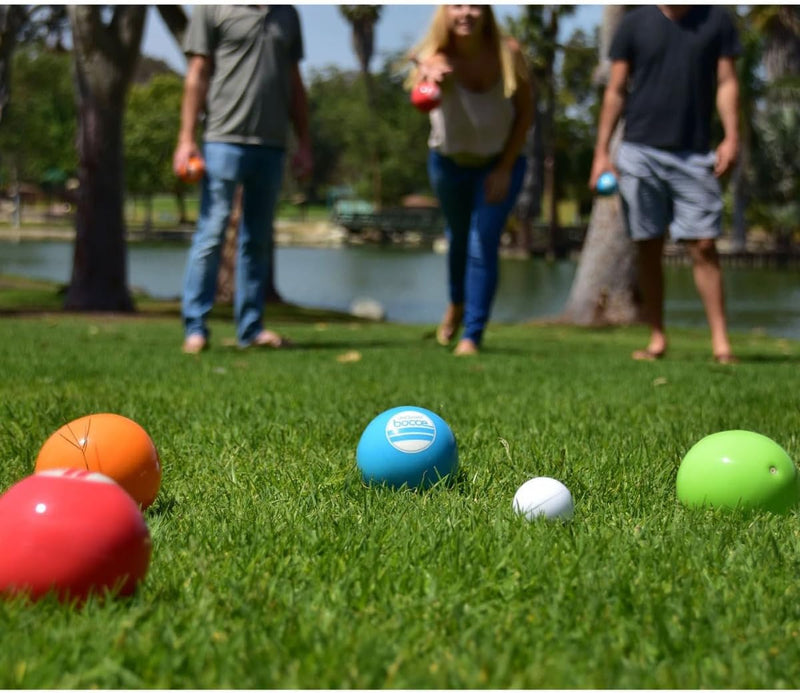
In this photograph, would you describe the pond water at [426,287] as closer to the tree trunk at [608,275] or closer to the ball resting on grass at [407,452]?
the tree trunk at [608,275]

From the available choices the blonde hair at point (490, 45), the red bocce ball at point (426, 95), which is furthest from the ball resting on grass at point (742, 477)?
the blonde hair at point (490, 45)

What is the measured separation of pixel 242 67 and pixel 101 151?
370 inches

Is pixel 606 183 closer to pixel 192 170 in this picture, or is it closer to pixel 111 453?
pixel 192 170

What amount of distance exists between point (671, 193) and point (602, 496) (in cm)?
460

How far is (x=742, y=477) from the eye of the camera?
3.22 m

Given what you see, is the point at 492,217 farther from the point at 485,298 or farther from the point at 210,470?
the point at 210,470

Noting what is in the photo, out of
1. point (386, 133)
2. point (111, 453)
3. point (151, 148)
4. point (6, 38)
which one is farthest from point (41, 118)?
point (111, 453)

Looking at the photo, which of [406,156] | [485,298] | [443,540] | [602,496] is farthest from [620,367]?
[406,156]

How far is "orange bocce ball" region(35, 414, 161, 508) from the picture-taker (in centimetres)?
323

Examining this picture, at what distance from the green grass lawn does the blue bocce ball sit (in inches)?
106

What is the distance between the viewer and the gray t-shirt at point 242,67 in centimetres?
759

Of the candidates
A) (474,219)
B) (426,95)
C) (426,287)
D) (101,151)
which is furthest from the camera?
(426,287)

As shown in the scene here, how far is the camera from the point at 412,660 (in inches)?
82.5

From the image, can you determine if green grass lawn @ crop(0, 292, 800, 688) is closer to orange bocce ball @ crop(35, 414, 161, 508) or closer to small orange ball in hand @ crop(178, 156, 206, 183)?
orange bocce ball @ crop(35, 414, 161, 508)
